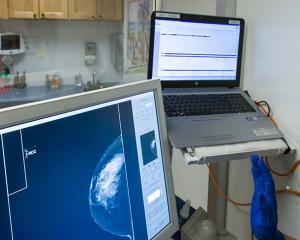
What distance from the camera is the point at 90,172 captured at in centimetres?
63

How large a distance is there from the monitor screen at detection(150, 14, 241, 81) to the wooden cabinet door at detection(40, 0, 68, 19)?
8.32ft

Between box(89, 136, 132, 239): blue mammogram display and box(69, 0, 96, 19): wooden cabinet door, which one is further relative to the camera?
box(69, 0, 96, 19): wooden cabinet door

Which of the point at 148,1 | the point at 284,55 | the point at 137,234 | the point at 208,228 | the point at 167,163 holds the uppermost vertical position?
the point at 148,1

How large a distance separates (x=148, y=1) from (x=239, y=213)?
2.28 metres

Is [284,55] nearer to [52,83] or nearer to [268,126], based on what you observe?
[268,126]

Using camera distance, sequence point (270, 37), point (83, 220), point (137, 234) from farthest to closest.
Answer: point (270, 37) → point (137, 234) → point (83, 220)

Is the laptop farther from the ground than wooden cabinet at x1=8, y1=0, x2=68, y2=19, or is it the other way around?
wooden cabinet at x1=8, y1=0, x2=68, y2=19

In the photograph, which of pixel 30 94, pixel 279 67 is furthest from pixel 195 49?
pixel 30 94

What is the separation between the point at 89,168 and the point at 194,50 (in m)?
0.72

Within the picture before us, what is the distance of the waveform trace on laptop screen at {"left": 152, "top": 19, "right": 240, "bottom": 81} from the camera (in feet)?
3.87

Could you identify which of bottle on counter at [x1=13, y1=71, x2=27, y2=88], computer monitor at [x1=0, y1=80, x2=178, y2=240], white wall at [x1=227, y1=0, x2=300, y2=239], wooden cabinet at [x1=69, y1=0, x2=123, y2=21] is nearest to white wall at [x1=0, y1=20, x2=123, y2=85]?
bottle on counter at [x1=13, y1=71, x2=27, y2=88]

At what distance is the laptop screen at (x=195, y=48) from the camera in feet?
3.85

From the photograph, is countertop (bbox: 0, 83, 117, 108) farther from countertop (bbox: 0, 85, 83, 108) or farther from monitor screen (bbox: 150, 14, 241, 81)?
monitor screen (bbox: 150, 14, 241, 81)

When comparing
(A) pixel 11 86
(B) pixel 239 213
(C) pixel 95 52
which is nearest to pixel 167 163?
(B) pixel 239 213
